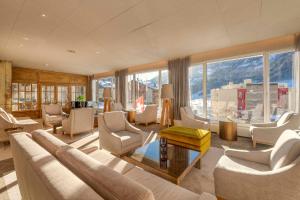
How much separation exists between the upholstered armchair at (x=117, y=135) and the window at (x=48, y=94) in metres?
6.83

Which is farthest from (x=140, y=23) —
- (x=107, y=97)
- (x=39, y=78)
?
(x=39, y=78)

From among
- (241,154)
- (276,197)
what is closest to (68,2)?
(241,154)

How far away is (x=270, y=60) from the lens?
4121 mm

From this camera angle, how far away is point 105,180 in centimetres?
76

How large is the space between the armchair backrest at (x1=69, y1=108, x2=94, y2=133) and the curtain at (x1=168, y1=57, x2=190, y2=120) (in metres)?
2.97

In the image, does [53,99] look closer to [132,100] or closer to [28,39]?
[132,100]

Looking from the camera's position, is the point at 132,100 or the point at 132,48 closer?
the point at 132,48

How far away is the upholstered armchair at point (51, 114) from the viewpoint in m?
5.22

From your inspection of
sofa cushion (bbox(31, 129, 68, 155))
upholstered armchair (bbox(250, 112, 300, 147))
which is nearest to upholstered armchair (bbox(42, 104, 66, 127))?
sofa cushion (bbox(31, 129, 68, 155))

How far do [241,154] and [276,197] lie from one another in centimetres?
66

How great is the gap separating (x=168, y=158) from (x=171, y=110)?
364 cm

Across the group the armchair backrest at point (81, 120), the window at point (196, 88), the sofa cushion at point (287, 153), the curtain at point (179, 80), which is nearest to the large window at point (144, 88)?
the curtain at point (179, 80)

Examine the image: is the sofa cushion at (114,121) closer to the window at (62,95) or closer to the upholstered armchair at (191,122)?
the upholstered armchair at (191,122)

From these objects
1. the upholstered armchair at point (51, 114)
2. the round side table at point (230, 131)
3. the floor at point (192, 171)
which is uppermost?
the upholstered armchair at point (51, 114)
